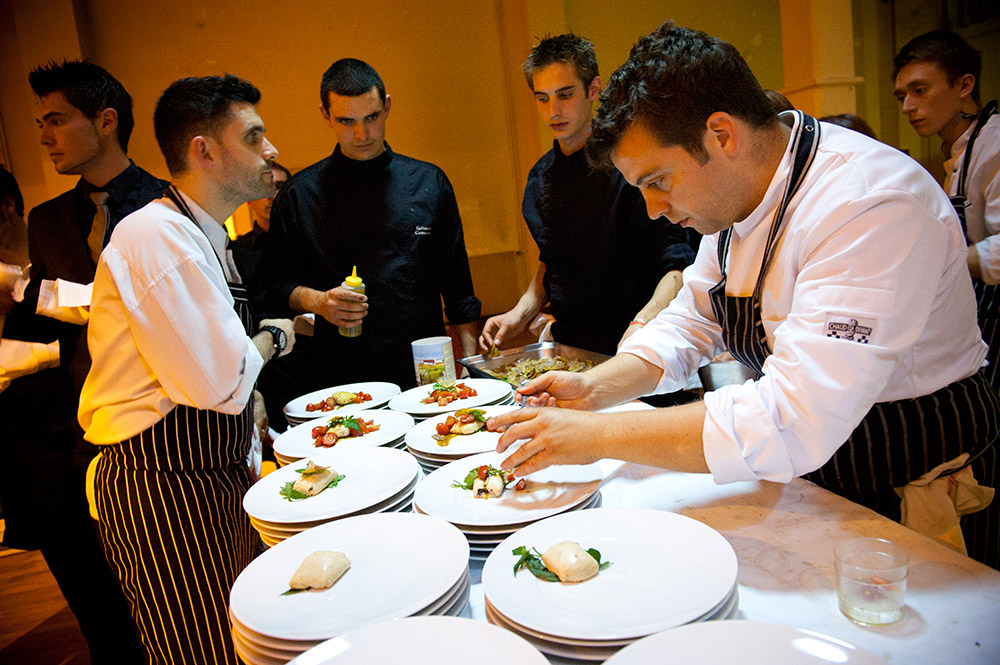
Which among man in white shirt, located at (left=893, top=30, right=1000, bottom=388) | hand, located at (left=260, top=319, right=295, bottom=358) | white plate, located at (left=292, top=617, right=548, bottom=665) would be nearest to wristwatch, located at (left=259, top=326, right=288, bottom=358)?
hand, located at (left=260, top=319, right=295, bottom=358)

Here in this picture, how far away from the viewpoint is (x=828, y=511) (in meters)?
1.22

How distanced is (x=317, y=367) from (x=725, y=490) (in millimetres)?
2140

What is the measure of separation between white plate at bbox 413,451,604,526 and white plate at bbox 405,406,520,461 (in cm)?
11

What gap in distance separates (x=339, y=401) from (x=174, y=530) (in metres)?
0.64

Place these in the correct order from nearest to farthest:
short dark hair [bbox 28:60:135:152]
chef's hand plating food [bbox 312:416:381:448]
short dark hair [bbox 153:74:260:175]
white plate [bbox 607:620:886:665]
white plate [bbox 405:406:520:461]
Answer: white plate [bbox 607:620:886:665], white plate [bbox 405:406:520:461], chef's hand plating food [bbox 312:416:381:448], short dark hair [bbox 153:74:260:175], short dark hair [bbox 28:60:135:152]

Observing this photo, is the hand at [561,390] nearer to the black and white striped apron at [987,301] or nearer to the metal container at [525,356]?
the metal container at [525,356]

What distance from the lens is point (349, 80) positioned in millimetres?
2832

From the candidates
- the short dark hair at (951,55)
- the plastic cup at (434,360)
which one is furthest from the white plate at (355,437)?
the short dark hair at (951,55)

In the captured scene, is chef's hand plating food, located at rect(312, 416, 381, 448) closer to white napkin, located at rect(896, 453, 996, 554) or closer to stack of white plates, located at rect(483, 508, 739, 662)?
stack of white plates, located at rect(483, 508, 739, 662)

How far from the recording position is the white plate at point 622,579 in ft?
2.92

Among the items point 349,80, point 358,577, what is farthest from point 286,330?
point 358,577

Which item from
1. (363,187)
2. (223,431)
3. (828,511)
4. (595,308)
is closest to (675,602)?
(828,511)

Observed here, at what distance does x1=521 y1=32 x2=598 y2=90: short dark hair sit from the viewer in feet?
9.14

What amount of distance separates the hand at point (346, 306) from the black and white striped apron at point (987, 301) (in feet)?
8.36
